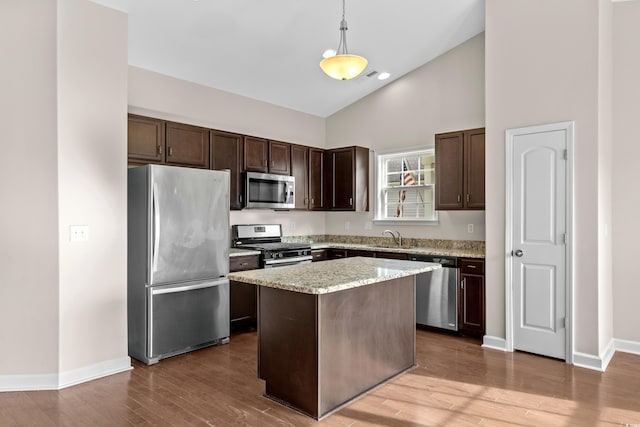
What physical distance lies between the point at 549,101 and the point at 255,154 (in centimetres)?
331

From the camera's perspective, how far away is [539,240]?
3.89 meters

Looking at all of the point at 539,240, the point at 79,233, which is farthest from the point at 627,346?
the point at 79,233

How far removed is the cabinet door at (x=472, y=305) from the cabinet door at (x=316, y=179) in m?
2.41

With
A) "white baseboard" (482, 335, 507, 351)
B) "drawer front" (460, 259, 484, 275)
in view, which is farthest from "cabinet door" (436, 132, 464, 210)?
"white baseboard" (482, 335, 507, 351)

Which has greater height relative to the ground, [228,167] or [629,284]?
[228,167]

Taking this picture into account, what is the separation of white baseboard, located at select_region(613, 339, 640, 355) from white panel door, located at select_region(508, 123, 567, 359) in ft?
2.90

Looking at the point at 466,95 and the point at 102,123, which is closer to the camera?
the point at 102,123

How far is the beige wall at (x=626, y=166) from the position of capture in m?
4.06

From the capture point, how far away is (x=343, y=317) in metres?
2.85

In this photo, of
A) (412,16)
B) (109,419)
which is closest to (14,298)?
(109,419)

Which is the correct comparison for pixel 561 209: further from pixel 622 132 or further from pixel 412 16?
pixel 412 16

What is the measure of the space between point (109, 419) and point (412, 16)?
4546 mm

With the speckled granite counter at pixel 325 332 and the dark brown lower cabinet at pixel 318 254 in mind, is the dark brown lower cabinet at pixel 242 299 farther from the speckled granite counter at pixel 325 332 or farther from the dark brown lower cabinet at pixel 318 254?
the speckled granite counter at pixel 325 332

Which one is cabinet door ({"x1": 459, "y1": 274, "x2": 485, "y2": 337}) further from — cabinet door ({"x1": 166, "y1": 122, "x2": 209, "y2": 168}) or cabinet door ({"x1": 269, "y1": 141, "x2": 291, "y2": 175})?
cabinet door ({"x1": 166, "y1": 122, "x2": 209, "y2": 168})
